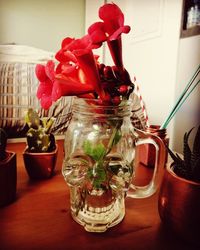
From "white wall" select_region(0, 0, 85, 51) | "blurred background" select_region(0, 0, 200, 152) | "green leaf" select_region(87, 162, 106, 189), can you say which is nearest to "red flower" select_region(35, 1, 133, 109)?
"green leaf" select_region(87, 162, 106, 189)

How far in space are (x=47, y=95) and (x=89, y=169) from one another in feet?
0.46

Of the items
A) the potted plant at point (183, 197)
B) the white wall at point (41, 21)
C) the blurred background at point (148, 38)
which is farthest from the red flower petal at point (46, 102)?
the white wall at point (41, 21)

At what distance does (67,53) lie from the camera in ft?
1.20

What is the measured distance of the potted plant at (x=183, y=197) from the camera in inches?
13.1

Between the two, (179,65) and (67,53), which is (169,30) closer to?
(179,65)

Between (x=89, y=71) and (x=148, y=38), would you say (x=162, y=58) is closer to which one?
(x=148, y=38)

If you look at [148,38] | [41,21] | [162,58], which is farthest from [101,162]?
[41,21]

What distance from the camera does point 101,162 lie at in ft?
1.26

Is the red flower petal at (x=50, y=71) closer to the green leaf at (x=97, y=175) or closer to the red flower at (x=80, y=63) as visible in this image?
the red flower at (x=80, y=63)

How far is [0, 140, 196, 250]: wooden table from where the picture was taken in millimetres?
340

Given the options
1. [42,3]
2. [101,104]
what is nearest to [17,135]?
[101,104]

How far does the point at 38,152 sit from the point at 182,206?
1.08 ft

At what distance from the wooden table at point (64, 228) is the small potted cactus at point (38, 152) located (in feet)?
0.19

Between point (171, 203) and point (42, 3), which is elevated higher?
point (42, 3)
